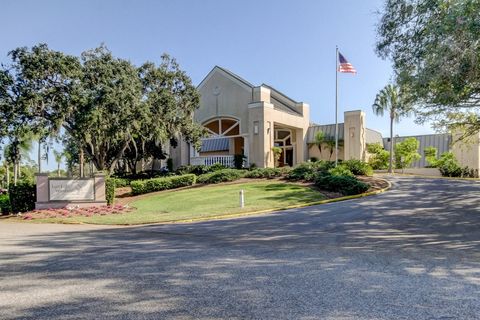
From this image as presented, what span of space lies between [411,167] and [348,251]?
106 ft

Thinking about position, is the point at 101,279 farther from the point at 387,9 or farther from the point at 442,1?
the point at 387,9

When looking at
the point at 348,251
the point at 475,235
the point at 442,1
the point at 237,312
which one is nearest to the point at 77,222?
the point at 348,251

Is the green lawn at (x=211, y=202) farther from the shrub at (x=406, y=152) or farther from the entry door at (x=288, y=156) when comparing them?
the shrub at (x=406, y=152)

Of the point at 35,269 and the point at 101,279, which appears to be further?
the point at 35,269

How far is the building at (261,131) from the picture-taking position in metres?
29.5

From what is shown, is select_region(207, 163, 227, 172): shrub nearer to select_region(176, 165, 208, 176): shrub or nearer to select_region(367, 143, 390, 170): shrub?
select_region(176, 165, 208, 176): shrub

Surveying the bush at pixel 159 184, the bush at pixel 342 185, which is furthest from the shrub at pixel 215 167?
the bush at pixel 342 185

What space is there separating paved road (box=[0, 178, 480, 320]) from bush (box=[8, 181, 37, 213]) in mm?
8522

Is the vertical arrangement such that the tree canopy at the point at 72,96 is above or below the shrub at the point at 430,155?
above

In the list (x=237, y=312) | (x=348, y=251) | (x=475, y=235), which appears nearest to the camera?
(x=237, y=312)

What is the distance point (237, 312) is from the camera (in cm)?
406

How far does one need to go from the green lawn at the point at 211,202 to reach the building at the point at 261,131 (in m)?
7.54

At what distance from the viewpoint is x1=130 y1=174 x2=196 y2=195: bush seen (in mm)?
24516

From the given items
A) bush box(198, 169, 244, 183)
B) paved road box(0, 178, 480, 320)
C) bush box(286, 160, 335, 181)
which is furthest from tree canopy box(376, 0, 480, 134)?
bush box(198, 169, 244, 183)
